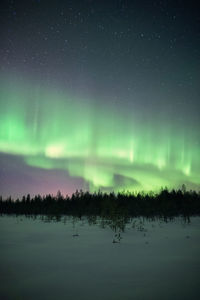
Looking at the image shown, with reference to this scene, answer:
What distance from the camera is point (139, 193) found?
63.6 metres

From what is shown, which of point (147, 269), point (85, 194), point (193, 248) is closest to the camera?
point (147, 269)

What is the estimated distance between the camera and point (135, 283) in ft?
15.2

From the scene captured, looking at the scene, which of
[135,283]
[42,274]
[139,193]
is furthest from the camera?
[139,193]

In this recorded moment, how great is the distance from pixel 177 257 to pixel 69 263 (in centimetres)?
403

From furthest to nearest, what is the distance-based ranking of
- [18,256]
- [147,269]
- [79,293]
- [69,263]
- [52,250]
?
[52,250] → [18,256] → [69,263] → [147,269] → [79,293]

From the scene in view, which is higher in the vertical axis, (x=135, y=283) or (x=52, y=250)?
(x=135, y=283)

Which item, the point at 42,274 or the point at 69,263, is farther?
the point at 69,263

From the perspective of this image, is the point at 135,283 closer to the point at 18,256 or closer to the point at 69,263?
the point at 69,263

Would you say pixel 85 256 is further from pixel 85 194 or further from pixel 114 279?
pixel 85 194

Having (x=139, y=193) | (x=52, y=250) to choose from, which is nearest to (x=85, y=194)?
(x=139, y=193)

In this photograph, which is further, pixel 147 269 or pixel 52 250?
pixel 52 250

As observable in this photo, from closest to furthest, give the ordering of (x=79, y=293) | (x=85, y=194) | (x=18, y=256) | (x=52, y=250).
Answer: (x=79, y=293), (x=18, y=256), (x=52, y=250), (x=85, y=194)

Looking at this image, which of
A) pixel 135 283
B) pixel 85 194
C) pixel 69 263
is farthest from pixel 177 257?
pixel 85 194

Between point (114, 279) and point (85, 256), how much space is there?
7.70 ft
